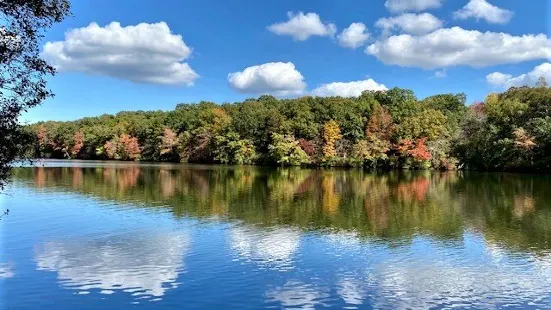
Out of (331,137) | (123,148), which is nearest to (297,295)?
(331,137)

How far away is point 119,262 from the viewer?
41.3 ft

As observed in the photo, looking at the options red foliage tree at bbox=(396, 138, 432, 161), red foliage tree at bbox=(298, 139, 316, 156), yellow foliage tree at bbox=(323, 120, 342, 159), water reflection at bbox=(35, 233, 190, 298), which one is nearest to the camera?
water reflection at bbox=(35, 233, 190, 298)

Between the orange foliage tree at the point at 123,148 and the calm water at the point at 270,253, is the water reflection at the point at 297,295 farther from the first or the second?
the orange foliage tree at the point at 123,148

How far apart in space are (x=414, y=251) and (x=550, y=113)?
46.8 m

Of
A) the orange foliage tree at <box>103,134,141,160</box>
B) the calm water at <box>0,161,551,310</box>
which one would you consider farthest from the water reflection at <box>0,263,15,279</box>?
the orange foliage tree at <box>103,134,141,160</box>

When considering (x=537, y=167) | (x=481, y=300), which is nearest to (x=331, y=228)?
(x=481, y=300)

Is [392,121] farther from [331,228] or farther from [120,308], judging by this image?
[120,308]

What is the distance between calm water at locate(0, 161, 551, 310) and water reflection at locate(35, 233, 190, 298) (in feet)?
0.14

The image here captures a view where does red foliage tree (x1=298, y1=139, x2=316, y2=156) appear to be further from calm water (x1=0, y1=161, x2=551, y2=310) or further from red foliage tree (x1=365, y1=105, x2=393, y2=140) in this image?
calm water (x1=0, y1=161, x2=551, y2=310)

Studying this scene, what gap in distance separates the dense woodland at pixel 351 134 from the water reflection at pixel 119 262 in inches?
1543

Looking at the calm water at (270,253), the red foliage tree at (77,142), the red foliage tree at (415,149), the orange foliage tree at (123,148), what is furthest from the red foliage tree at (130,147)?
the calm water at (270,253)

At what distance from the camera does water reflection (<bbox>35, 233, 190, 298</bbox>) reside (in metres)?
10.7

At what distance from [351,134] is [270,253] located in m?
55.6

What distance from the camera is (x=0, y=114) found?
8672 millimetres
